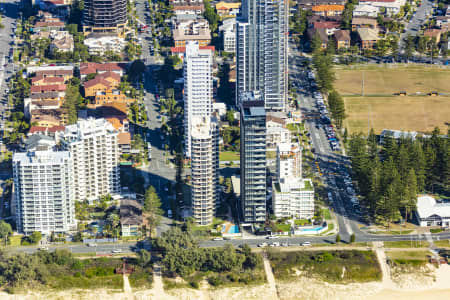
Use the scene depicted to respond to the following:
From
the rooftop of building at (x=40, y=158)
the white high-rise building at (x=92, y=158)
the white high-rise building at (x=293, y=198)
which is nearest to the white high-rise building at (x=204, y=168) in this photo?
the white high-rise building at (x=293, y=198)

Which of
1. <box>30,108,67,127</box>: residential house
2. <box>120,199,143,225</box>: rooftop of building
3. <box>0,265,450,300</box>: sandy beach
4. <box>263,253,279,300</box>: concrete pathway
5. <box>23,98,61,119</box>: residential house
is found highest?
<box>23,98,61,119</box>: residential house

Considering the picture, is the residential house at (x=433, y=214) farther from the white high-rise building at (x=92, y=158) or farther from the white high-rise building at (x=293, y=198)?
the white high-rise building at (x=92, y=158)

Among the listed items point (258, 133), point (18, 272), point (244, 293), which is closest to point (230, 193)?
point (258, 133)

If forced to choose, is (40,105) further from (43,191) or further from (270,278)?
(270,278)

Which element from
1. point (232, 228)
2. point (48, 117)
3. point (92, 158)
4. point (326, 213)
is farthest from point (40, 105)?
point (326, 213)

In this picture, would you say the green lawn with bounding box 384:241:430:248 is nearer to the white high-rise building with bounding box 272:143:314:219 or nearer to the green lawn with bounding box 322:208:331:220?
the green lawn with bounding box 322:208:331:220

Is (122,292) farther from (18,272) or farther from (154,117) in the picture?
(154,117)

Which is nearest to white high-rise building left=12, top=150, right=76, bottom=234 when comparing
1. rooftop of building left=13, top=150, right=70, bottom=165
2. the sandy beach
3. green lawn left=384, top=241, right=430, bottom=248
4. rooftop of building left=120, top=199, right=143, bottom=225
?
rooftop of building left=13, top=150, right=70, bottom=165
